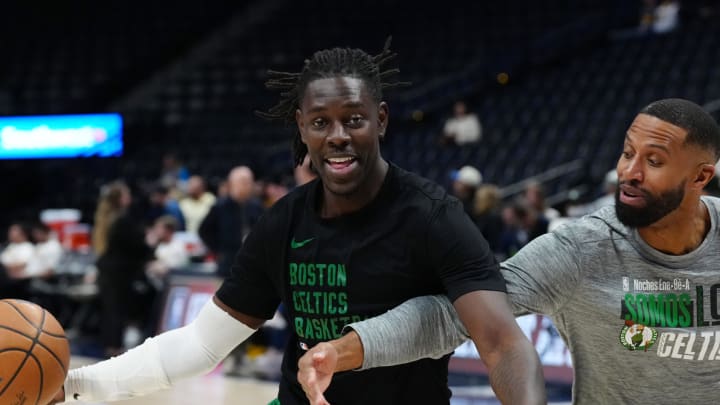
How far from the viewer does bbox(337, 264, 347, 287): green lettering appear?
2.92 m

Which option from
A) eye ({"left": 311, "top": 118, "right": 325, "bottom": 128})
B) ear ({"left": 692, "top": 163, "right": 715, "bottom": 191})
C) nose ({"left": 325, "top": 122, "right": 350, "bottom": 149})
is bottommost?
ear ({"left": 692, "top": 163, "right": 715, "bottom": 191})

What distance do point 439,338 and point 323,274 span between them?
374 mm

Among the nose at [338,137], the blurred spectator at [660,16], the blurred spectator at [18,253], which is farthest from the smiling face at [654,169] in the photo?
the blurred spectator at [660,16]

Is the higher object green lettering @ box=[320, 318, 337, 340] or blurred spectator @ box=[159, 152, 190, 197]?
green lettering @ box=[320, 318, 337, 340]

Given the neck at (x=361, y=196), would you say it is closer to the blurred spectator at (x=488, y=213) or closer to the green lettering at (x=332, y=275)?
the green lettering at (x=332, y=275)

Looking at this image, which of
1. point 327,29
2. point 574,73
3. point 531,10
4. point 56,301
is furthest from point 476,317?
point 327,29

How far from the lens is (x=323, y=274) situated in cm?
295

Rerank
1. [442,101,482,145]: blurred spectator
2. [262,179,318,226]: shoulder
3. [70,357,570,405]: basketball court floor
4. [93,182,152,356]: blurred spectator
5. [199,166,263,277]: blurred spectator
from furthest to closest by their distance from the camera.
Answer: [442,101,482,145]: blurred spectator
[93,182,152,356]: blurred spectator
[199,166,263,277]: blurred spectator
[70,357,570,405]: basketball court floor
[262,179,318,226]: shoulder

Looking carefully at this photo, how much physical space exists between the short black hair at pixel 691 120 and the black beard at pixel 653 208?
13cm

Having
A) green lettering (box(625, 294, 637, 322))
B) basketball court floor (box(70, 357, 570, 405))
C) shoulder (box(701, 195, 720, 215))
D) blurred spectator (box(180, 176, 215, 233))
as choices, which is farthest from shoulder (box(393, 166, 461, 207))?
blurred spectator (box(180, 176, 215, 233))

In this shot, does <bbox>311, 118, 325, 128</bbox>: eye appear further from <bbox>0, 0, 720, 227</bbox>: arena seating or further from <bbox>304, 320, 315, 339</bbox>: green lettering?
<bbox>0, 0, 720, 227</bbox>: arena seating

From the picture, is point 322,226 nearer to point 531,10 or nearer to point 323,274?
point 323,274

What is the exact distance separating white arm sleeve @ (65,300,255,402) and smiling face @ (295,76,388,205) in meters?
0.60

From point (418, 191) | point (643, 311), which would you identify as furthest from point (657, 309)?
point (418, 191)
